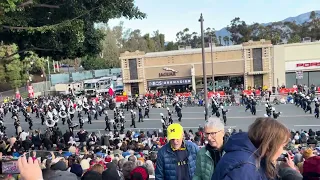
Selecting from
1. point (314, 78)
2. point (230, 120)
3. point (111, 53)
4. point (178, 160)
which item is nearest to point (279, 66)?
point (314, 78)

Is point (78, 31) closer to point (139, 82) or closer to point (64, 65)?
point (139, 82)

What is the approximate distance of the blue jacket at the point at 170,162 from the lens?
416 centimetres

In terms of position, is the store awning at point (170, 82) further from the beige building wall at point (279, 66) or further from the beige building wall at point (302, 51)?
the beige building wall at point (302, 51)

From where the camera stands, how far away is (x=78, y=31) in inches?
539

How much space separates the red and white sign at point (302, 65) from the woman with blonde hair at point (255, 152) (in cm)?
4356

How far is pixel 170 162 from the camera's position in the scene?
13.7ft

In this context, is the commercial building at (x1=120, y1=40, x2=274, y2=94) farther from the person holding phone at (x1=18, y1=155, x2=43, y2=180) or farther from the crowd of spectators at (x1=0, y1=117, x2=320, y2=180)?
the person holding phone at (x1=18, y1=155, x2=43, y2=180)

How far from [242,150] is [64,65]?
321 ft

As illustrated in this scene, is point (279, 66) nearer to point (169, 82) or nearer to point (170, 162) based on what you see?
point (169, 82)

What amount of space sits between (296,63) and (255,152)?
43.8 meters

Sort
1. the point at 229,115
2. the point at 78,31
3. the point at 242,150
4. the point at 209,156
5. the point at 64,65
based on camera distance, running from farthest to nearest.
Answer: the point at 64,65 → the point at 229,115 → the point at 78,31 → the point at 209,156 → the point at 242,150

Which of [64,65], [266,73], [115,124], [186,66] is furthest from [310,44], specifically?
[64,65]

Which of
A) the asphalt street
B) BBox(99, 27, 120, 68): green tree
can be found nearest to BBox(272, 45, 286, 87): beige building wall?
the asphalt street

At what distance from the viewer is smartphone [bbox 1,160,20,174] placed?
616 centimetres
